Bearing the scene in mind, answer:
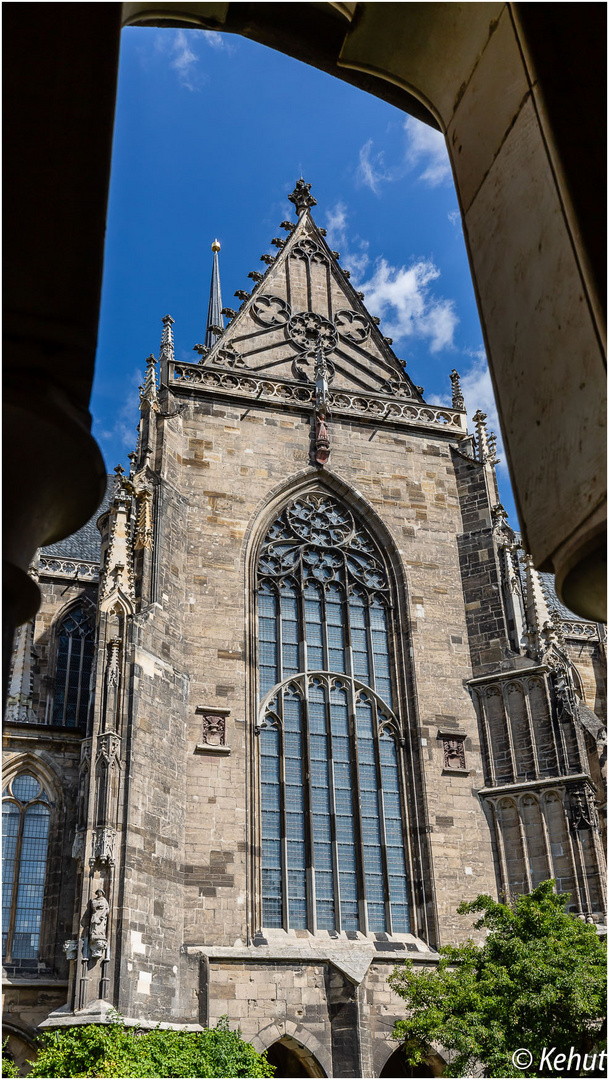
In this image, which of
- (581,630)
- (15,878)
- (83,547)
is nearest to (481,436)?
(581,630)

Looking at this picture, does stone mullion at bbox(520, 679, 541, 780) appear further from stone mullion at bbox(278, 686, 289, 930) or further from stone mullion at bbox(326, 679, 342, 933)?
stone mullion at bbox(278, 686, 289, 930)

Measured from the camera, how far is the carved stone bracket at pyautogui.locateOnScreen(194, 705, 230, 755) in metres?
16.8

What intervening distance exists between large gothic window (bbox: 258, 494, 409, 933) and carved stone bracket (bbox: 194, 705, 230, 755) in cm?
77

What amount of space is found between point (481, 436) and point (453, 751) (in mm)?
6698

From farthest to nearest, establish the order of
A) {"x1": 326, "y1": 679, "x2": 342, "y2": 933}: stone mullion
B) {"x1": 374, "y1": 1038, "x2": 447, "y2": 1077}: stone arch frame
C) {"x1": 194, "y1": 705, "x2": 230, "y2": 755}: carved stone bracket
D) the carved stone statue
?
{"x1": 194, "y1": 705, "x2": 230, "y2": 755}: carved stone bracket → {"x1": 326, "y1": 679, "x2": 342, "y2": 933}: stone mullion → {"x1": 374, "y1": 1038, "x2": 447, "y2": 1077}: stone arch frame → the carved stone statue

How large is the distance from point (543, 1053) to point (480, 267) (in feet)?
39.3

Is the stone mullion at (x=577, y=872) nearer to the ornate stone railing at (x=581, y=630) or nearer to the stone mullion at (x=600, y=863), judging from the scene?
the stone mullion at (x=600, y=863)


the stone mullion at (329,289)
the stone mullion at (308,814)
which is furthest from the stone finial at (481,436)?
the stone mullion at (308,814)

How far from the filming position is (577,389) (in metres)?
2.88

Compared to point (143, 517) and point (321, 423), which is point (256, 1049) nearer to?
point (143, 517)

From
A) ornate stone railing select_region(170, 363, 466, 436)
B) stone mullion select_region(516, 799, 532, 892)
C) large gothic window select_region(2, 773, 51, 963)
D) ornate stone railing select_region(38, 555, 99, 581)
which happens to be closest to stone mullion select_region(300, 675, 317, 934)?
stone mullion select_region(516, 799, 532, 892)

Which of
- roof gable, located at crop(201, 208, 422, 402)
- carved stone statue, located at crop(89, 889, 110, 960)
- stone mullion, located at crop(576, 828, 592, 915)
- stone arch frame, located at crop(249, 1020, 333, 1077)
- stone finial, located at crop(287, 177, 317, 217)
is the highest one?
stone finial, located at crop(287, 177, 317, 217)

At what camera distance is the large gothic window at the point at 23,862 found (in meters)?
16.7

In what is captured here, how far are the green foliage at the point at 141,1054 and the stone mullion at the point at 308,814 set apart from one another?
9.13ft
